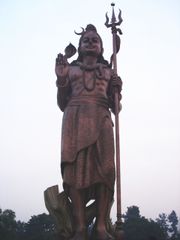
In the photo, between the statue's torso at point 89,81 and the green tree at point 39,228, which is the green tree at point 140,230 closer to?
the green tree at point 39,228

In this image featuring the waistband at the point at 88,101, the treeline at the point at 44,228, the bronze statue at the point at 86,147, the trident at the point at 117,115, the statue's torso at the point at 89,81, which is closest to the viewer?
the trident at the point at 117,115

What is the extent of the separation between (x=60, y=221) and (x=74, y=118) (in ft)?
6.77

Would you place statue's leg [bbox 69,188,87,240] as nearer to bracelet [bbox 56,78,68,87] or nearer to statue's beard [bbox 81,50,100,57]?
bracelet [bbox 56,78,68,87]

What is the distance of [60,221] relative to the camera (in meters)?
7.78

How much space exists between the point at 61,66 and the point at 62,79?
0.96 ft

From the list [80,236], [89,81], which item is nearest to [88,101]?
[89,81]

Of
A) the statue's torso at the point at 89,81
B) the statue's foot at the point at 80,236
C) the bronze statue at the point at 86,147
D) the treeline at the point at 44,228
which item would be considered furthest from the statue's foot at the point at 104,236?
the treeline at the point at 44,228

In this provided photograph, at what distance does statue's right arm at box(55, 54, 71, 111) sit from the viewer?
→ 865cm

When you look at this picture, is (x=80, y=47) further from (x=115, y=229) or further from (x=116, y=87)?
(x=115, y=229)

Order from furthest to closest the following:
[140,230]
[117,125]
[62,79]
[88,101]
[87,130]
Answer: [140,230]
[62,79]
[88,101]
[117,125]
[87,130]

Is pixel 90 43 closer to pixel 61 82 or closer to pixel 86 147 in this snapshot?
pixel 61 82

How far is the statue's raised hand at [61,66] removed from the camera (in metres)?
8.63

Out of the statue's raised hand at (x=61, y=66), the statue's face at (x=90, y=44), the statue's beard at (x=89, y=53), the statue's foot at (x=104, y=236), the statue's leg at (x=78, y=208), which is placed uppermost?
the statue's face at (x=90, y=44)

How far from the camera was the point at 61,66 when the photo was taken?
28.6 feet
